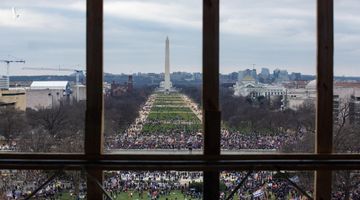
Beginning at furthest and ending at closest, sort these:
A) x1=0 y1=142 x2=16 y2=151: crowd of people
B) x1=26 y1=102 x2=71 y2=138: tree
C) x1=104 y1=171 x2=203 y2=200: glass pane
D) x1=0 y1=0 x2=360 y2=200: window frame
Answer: x1=26 y1=102 x2=71 y2=138: tree
x1=104 y1=171 x2=203 y2=200: glass pane
x1=0 y1=142 x2=16 y2=151: crowd of people
x1=0 y1=0 x2=360 y2=200: window frame

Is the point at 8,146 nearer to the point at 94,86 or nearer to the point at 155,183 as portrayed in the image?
the point at 94,86

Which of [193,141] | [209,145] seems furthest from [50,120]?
[209,145]

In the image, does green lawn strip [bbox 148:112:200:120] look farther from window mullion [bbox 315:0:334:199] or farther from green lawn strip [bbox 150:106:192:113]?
window mullion [bbox 315:0:334:199]

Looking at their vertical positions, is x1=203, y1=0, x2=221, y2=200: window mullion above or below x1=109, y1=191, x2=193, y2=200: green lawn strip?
above

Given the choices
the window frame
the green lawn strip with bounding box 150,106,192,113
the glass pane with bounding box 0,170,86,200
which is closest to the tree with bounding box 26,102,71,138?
the glass pane with bounding box 0,170,86,200

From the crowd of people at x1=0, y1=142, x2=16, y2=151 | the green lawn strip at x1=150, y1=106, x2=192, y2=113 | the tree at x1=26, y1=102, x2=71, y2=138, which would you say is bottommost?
the crowd of people at x1=0, y1=142, x2=16, y2=151

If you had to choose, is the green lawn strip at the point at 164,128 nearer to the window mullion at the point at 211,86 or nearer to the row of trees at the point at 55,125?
the row of trees at the point at 55,125
